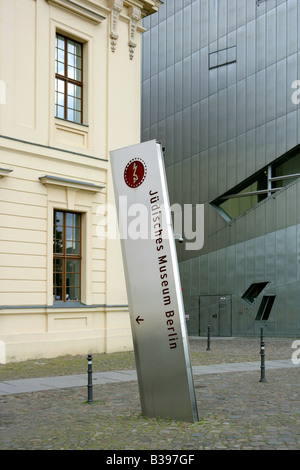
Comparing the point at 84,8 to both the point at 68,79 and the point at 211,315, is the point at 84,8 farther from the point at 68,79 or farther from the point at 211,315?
the point at 211,315

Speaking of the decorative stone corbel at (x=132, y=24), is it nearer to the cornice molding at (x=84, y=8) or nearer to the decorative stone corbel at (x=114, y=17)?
the decorative stone corbel at (x=114, y=17)

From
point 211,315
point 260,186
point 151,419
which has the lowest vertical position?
point 151,419

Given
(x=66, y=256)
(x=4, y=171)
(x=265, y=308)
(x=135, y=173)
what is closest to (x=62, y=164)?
(x=4, y=171)

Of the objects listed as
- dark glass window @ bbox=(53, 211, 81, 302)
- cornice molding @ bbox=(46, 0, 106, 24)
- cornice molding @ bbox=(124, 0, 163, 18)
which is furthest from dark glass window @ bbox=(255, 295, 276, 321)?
cornice molding @ bbox=(46, 0, 106, 24)

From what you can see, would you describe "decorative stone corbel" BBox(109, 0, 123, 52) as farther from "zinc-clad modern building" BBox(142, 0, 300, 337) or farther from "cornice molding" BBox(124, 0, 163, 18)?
"zinc-clad modern building" BBox(142, 0, 300, 337)

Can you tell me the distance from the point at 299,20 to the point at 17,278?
19334 mm

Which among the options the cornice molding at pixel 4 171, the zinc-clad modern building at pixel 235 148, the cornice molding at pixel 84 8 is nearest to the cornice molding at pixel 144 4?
the cornice molding at pixel 84 8

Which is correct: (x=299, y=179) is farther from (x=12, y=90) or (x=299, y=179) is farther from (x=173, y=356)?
(x=173, y=356)

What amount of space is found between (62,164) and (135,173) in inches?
387

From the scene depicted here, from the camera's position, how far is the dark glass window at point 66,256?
732 inches

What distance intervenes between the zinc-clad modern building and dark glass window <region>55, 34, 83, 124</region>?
12.4 metres

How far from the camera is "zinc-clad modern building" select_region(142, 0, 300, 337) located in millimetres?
28078

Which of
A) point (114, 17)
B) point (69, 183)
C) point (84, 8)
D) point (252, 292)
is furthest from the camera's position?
point (252, 292)

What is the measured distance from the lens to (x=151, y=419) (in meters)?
8.81
